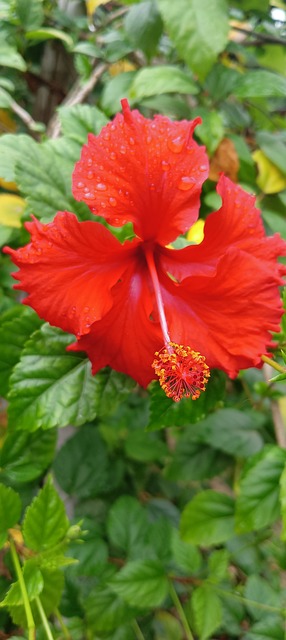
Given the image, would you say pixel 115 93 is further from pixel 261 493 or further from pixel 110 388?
pixel 261 493

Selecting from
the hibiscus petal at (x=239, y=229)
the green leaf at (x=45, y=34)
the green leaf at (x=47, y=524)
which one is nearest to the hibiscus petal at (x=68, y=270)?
the hibiscus petal at (x=239, y=229)

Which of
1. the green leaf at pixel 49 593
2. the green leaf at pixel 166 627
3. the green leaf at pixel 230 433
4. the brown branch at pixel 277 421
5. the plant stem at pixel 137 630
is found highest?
the brown branch at pixel 277 421

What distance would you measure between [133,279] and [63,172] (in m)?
0.24

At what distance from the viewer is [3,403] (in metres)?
1.16

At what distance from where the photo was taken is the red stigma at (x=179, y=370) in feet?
1.95

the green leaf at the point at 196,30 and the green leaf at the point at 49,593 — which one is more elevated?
the green leaf at the point at 196,30

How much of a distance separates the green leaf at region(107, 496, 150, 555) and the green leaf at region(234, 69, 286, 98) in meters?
0.81

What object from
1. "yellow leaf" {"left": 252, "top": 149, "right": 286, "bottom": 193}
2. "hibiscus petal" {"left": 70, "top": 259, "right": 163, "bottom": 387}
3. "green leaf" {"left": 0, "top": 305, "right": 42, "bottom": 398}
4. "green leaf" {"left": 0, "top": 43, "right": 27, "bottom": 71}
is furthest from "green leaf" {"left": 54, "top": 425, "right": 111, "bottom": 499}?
"green leaf" {"left": 0, "top": 43, "right": 27, "bottom": 71}

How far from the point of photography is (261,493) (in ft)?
2.47

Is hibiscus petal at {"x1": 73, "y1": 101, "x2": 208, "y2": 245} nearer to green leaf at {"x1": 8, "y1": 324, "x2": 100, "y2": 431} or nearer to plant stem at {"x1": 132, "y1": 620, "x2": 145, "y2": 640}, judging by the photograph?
green leaf at {"x1": 8, "y1": 324, "x2": 100, "y2": 431}

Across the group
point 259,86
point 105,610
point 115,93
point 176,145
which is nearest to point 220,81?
point 259,86

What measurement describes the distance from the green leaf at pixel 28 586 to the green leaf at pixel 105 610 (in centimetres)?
32

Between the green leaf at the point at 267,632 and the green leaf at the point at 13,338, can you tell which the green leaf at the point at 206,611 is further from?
the green leaf at the point at 13,338

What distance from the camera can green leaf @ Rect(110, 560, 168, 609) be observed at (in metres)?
0.84
